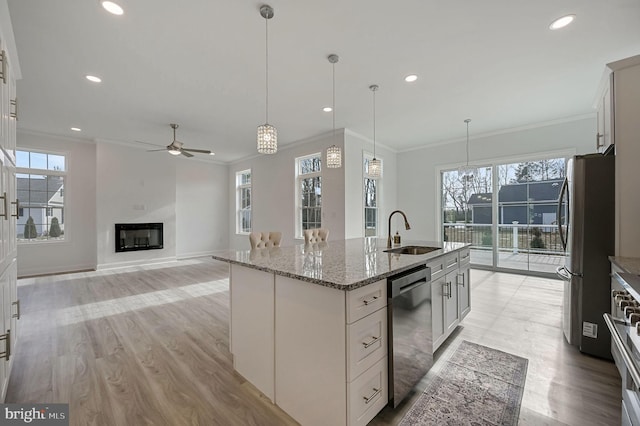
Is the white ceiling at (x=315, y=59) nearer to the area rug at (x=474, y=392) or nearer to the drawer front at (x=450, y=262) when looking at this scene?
the drawer front at (x=450, y=262)

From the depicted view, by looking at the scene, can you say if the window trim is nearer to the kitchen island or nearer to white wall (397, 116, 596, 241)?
white wall (397, 116, 596, 241)

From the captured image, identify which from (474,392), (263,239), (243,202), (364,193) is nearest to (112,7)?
(263,239)

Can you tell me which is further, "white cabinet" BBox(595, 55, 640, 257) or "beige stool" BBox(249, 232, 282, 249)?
"beige stool" BBox(249, 232, 282, 249)

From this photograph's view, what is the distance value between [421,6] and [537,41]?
1379mm

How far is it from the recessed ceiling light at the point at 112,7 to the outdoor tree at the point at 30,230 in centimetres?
585

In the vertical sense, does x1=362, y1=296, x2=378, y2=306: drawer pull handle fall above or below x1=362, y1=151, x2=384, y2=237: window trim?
below

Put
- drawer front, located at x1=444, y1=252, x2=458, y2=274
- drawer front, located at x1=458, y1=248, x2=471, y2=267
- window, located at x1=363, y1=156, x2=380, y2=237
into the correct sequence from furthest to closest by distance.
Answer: window, located at x1=363, y1=156, x2=380, y2=237 < drawer front, located at x1=458, y1=248, x2=471, y2=267 < drawer front, located at x1=444, y1=252, x2=458, y2=274

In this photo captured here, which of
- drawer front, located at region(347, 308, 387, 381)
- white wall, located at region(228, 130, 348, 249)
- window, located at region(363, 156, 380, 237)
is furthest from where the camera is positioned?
window, located at region(363, 156, 380, 237)

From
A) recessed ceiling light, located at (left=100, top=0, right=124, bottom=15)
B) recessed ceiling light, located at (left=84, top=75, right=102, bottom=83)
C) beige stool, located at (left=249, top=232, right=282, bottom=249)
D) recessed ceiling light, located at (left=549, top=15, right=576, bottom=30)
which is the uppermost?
recessed ceiling light, located at (left=84, top=75, right=102, bottom=83)

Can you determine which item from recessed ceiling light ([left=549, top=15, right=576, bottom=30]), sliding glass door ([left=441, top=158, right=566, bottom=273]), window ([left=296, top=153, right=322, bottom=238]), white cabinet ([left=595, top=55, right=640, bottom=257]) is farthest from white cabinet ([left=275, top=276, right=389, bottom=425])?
sliding glass door ([left=441, top=158, right=566, bottom=273])

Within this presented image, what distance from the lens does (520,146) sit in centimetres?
524

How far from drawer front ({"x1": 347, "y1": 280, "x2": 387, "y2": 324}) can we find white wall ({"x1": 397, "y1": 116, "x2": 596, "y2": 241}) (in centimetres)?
526

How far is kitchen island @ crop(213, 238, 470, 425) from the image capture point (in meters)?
1.38

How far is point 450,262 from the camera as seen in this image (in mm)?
2506
